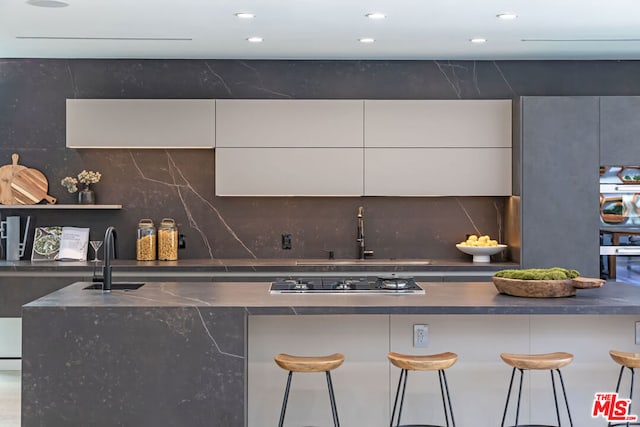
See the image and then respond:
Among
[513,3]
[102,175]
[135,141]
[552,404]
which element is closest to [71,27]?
[135,141]

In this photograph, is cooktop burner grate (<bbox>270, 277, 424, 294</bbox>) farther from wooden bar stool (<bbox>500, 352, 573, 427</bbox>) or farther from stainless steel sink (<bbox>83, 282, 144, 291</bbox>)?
stainless steel sink (<bbox>83, 282, 144, 291</bbox>)

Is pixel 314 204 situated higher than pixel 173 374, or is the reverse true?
pixel 314 204

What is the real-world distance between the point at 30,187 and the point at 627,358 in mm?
4588

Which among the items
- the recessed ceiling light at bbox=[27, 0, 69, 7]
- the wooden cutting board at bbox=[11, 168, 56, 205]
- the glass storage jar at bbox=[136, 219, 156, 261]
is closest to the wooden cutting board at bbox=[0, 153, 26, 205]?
the wooden cutting board at bbox=[11, 168, 56, 205]

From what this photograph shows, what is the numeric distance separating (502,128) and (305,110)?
151 cm

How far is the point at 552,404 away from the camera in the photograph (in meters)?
3.92

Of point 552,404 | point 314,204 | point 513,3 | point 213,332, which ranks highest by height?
point 513,3

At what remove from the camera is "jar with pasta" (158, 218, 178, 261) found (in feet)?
19.9

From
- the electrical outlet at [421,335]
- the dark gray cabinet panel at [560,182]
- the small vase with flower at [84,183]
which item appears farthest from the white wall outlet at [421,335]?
the small vase with flower at [84,183]

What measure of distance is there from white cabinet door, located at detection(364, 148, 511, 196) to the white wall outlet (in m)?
2.24

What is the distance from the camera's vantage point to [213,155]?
6281 millimetres

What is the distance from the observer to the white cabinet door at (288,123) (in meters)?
5.96

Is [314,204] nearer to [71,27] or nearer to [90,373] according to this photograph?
[71,27]

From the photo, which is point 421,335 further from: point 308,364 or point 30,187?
point 30,187
